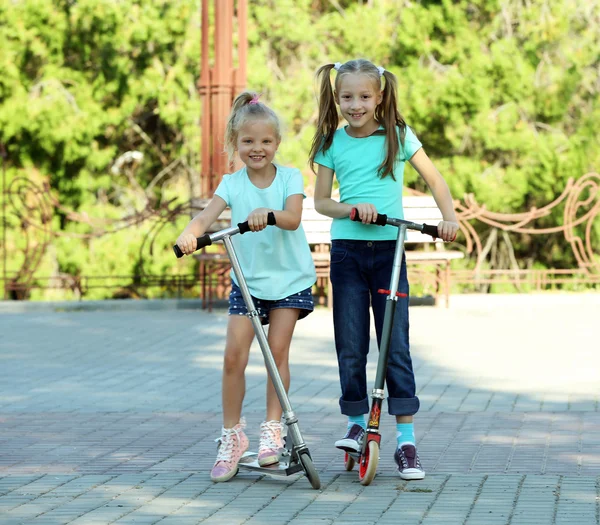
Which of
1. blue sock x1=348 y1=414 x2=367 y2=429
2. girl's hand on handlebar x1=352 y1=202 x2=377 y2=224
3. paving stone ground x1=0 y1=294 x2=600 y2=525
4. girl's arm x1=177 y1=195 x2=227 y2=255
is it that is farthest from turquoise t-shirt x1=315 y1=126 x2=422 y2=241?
paving stone ground x1=0 y1=294 x2=600 y2=525

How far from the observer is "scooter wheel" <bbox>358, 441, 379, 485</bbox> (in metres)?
4.78

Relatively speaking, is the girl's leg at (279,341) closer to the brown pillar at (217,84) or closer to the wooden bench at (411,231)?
the wooden bench at (411,231)

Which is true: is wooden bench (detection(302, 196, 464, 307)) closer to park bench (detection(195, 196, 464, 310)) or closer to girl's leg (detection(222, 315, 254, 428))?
park bench (detection(195, 196, 464, 310))

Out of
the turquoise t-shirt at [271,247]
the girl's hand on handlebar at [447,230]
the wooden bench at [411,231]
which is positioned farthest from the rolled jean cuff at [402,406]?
the wooden bench at [411,231]

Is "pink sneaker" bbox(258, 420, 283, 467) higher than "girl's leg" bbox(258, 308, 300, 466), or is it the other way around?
"girl's leg" bbox(258, 308, 300, 466)

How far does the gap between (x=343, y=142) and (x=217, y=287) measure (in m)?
8.15

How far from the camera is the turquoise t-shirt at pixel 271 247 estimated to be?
16.7 ft

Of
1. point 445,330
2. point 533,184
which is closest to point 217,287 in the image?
point 445,330

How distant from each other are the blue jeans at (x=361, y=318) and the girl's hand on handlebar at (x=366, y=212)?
0.26 metres

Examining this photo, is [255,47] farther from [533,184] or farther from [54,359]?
[54,359]

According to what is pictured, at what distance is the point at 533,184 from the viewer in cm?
1936

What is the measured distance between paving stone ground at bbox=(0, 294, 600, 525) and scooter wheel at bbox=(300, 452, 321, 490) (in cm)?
4

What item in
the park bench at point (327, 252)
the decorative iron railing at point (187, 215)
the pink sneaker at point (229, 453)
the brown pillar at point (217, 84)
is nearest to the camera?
the pink sneaker at point (229, 453)

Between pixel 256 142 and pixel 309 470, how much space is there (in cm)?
136
